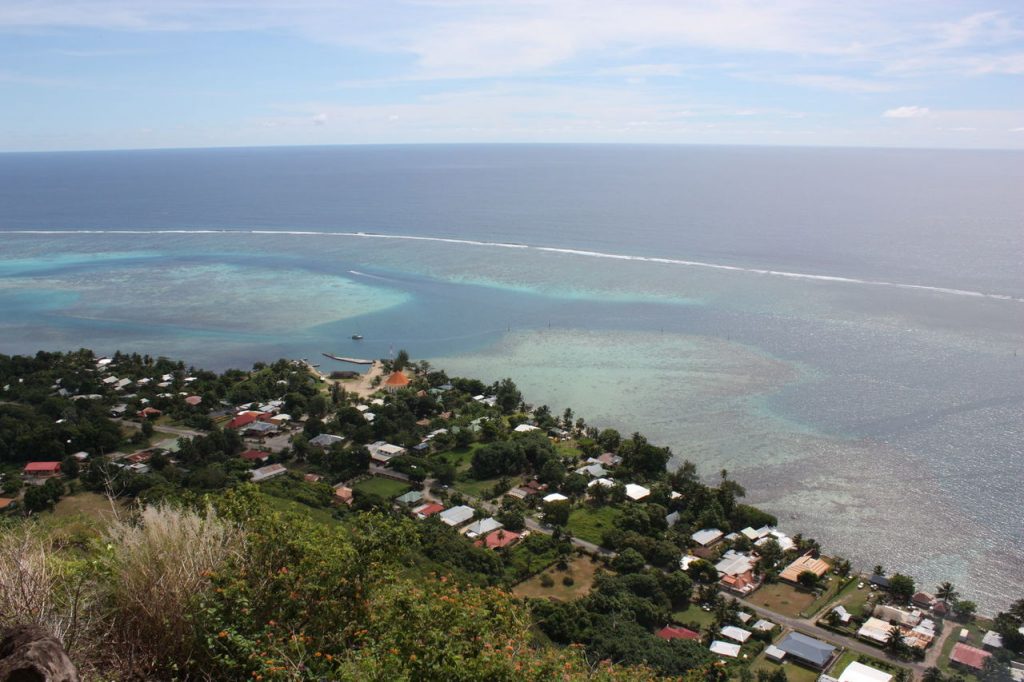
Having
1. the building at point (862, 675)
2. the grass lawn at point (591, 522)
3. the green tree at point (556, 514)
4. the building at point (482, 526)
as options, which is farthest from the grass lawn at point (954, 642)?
the building at point (482, 526)

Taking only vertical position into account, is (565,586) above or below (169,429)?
below

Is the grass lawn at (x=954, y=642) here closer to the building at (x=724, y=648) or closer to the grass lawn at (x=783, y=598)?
the grass lawn at (x=783, y=598)

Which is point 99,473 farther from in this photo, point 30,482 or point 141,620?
point 141,620

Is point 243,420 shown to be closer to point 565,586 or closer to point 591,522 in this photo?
point 591,522

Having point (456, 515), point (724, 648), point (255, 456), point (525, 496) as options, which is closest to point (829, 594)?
point (724, 648)

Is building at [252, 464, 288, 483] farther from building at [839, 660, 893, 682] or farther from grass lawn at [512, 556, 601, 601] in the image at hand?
building at [839, 660, 893, 682]

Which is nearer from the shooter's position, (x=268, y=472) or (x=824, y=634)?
(x=824, y=634)
